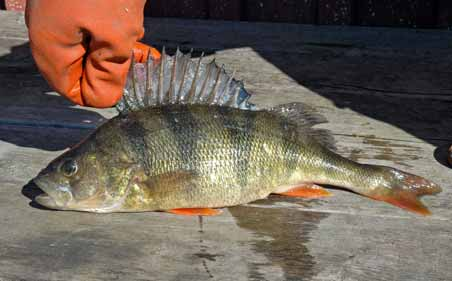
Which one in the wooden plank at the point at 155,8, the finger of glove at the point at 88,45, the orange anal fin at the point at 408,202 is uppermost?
the finger of glove at the point at 88,45

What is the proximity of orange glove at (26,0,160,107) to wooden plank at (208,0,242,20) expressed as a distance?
320cm

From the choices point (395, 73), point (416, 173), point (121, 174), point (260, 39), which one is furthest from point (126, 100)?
point (260, 39)

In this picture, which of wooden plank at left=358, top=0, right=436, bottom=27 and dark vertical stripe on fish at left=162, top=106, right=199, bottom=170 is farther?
wooden plank at left=358, top=0, right=436, bottom=27

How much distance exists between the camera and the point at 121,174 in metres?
3.14

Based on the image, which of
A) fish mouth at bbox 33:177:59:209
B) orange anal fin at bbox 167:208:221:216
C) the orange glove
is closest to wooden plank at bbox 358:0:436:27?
the orange glove

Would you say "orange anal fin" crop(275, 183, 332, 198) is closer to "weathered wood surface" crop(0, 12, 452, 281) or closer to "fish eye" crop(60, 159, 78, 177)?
"weathered wood surface" crop(0, 12, 452, 281)

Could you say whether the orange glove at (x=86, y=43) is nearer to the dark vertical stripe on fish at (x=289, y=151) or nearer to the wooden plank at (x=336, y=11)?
the dark vertical stripe on fish at (x=289, y=151)

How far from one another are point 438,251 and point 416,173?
73 centimetres

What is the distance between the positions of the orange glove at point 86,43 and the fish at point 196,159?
0.10 meters

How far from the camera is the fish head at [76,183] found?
10.4 feet

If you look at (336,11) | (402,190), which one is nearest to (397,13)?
(336,11)

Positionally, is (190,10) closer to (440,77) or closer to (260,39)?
(260,39)

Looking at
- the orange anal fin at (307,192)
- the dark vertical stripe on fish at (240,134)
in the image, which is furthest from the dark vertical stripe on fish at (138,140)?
the orange anal fin at (307,192)

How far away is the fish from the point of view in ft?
10.4
